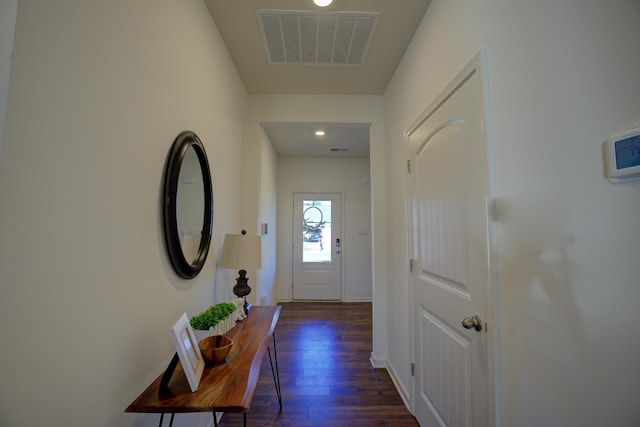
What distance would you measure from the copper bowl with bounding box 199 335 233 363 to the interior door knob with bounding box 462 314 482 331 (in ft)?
3.58

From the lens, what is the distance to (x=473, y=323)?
1.18 m

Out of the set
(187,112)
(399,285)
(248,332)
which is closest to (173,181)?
(187,112)

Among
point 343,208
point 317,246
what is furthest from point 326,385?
point 343,208

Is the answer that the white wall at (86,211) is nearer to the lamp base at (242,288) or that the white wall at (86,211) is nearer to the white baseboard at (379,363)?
the lamp base at (242,288)

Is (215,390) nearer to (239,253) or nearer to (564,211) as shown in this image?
(239,253)

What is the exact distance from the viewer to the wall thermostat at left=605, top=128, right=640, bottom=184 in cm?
59

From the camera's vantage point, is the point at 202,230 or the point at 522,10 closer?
the point at 522,10

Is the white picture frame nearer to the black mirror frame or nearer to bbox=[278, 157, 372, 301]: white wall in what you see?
the black mirror frame

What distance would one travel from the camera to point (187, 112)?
4.67 ft

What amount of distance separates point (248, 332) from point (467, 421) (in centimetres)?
122

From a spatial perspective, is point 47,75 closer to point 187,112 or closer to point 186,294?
point 187,112

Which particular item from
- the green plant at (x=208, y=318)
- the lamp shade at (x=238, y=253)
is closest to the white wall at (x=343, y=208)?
the lamp shade at (x=238, y=253)

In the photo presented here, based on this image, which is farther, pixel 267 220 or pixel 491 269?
pixel 267 220

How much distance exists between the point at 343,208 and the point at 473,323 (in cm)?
396
